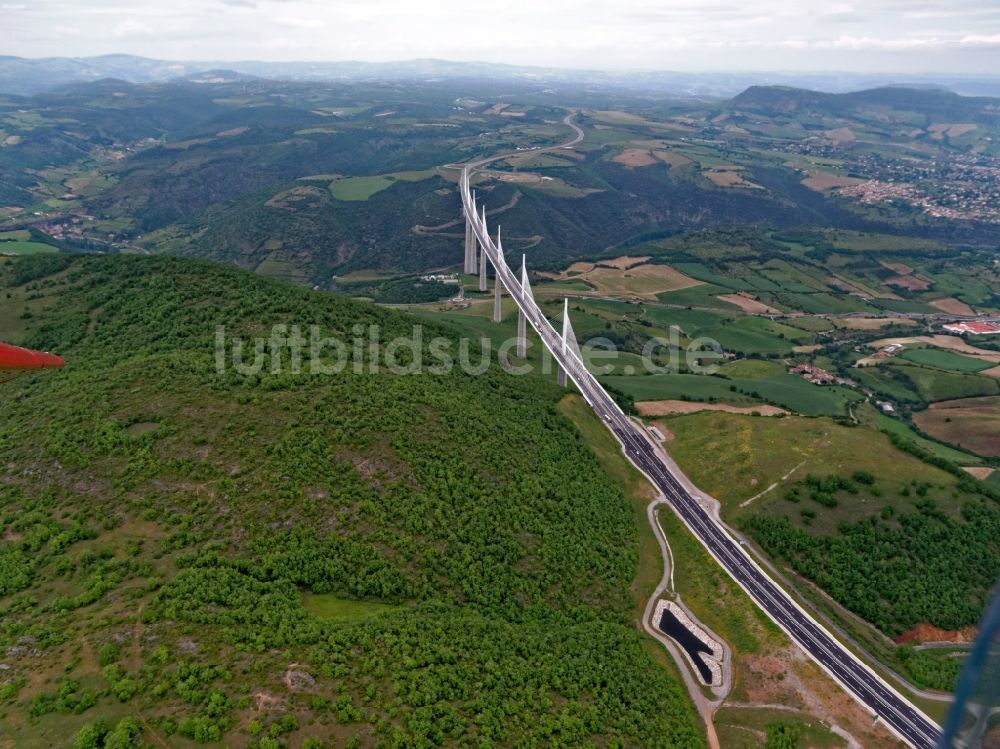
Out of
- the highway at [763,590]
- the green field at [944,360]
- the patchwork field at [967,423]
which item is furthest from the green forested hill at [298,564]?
the green field at [944,360]

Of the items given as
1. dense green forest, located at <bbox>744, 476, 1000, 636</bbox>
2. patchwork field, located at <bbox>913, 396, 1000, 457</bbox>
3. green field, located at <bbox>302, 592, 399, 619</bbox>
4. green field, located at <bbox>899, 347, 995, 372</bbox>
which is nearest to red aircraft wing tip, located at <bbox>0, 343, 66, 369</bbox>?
green field, located at <bbox>302, 592, 399, 619</bbox>

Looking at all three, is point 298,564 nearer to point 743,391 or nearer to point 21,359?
point 21,359

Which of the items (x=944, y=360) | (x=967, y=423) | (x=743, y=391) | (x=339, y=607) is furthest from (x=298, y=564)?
(x=944, y=360)

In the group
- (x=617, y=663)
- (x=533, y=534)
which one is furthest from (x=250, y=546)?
(x=617, y=663)

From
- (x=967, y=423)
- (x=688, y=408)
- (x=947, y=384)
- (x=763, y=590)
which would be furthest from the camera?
(x=947, y=384)

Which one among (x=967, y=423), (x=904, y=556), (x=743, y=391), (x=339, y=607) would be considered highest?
(x=339, y=607)

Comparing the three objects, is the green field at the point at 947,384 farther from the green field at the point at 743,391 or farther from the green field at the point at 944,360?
the green field at the point at 743,391

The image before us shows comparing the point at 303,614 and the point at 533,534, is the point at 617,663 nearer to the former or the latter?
the point at 533,534
